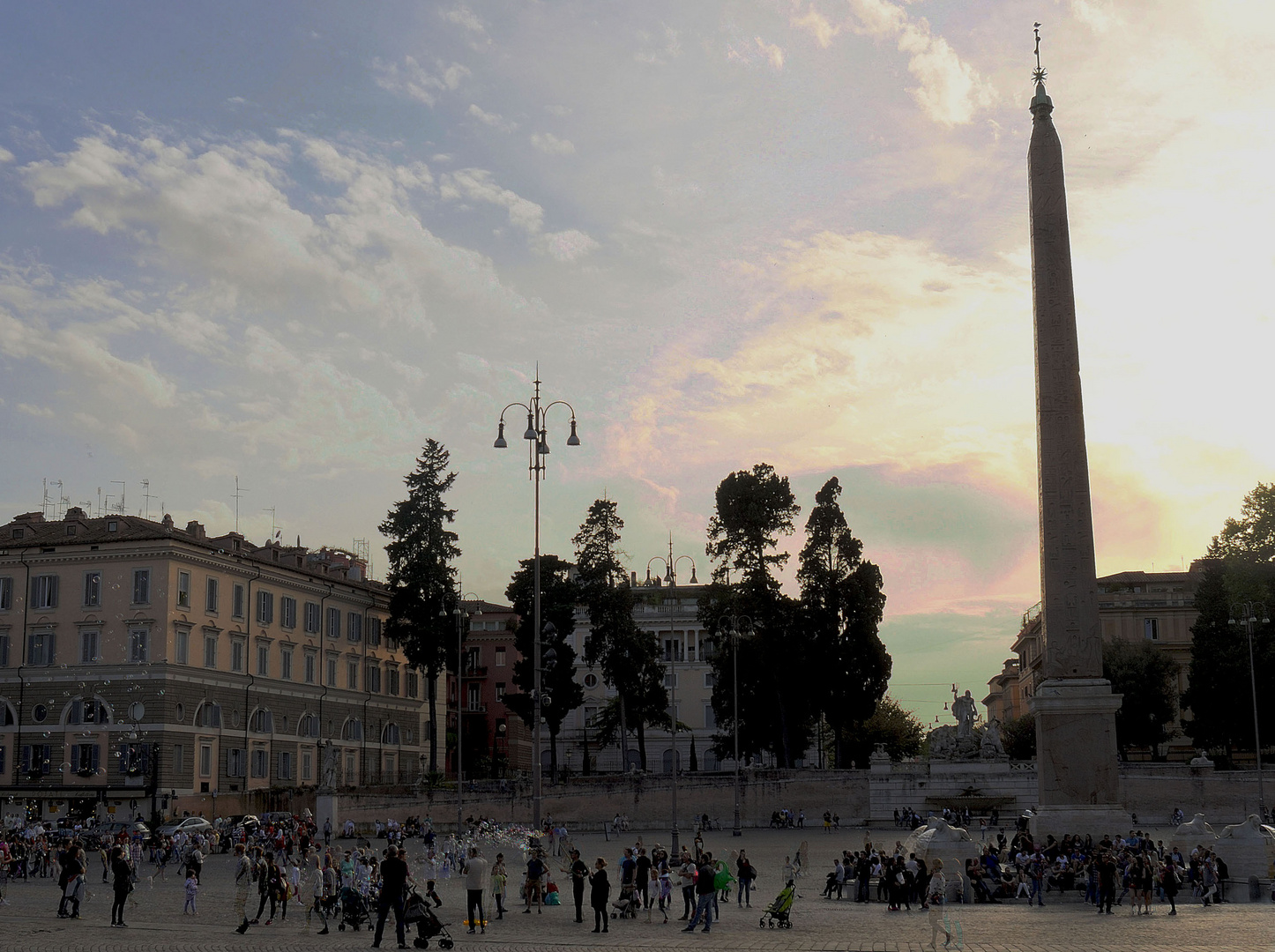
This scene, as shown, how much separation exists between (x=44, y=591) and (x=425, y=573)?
15588 millimetres

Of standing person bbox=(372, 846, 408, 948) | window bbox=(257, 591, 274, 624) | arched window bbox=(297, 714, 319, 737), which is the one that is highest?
window bbox=(257, 591, 274, 624)

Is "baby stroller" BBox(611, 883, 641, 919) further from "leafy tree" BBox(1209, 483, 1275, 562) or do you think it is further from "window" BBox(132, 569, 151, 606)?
"leafy tree" BBox(1209, 483, 1275, 562)

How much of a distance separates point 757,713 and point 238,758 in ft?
71.2

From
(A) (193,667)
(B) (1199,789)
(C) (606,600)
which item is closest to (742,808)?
(C) (606,600)

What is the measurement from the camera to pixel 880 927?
22.5 m

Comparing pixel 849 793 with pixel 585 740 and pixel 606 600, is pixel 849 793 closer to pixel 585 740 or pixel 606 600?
pixel 606 600

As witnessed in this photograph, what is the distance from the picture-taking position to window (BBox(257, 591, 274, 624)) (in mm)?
59853

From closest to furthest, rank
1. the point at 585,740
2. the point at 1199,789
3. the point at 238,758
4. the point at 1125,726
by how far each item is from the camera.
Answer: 1. the point at 1199,789
2. the point at 238,758
3. the point at 1125,726
4. the point at 585,740

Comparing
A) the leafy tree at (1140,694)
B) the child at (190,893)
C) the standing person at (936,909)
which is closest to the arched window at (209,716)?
the child at (190,893)

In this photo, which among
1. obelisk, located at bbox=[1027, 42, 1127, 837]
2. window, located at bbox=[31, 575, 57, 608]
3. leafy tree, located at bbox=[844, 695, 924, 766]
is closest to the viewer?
obelisk, located at bbox=[1027, 42, 1127, 837]

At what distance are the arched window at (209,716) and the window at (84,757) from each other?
3.78m

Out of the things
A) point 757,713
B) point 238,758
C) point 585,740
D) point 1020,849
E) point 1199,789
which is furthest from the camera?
point 585,740

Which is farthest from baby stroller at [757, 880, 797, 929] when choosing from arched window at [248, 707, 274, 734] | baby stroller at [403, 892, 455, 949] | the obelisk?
arched window at [248, 707, 274, 734]

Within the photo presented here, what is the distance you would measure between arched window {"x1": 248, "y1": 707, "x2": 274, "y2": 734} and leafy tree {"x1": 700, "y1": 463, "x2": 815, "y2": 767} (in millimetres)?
19014
